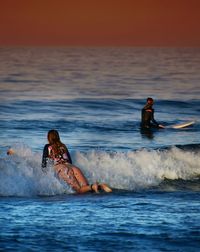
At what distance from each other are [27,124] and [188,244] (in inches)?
834

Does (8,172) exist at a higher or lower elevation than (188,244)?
higher

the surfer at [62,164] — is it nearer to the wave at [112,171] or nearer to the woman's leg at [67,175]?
the woman's leg at [67,175]

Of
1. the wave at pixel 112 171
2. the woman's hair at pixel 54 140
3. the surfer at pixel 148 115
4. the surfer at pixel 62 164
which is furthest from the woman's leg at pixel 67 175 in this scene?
the surfer at pixel 148 115

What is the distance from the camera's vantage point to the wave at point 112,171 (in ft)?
53.2

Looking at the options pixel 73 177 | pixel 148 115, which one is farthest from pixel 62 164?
pixel 148 115

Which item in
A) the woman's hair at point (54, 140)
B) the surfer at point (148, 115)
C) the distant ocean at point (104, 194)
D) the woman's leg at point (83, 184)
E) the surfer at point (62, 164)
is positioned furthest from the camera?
the surfer at point (148, 115)

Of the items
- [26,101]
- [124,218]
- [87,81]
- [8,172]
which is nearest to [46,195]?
[8,172]

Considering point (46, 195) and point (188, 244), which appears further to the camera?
point (46, 195)

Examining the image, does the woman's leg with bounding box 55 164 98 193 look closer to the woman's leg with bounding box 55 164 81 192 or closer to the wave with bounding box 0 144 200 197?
the woman's leg with bounding box 55 164 81 192

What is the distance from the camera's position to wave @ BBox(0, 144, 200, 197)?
16219 mm

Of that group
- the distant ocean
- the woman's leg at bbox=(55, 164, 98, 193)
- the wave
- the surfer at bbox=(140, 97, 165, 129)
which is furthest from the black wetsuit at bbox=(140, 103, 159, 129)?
the woman's leg at bbox=(55, 164, 98, 193)

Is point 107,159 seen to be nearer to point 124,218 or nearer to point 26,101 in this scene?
point 124,218

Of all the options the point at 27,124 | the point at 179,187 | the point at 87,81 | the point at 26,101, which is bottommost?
the point at 179,187

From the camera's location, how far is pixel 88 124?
33.6 meters
